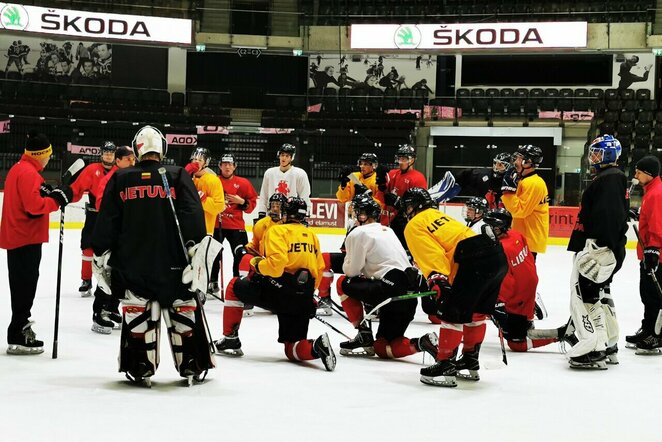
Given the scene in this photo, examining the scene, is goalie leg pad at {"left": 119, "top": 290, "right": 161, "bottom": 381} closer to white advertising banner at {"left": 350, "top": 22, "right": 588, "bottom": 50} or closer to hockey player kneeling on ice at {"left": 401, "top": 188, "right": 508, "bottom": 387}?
hockey player kneeling on ice at {"left": 401, "top": 188, "right": 508, "bottom": 387}

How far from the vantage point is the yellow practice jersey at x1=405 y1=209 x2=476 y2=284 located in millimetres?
5449

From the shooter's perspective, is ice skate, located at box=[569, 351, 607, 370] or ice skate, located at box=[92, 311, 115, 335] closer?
ice skate, located at box=[569, 351, 607, 370]

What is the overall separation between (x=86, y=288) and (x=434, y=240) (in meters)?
4.87

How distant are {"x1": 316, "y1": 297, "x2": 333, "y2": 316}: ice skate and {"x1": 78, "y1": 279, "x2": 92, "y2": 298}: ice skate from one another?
2.40m

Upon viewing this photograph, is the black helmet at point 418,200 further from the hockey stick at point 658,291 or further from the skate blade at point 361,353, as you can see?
the hockey stick at point 658,291

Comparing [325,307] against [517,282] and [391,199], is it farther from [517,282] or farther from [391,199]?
[517,282]

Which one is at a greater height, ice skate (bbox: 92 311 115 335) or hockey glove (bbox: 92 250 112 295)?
hockey glove (bbox: 92 250 112 295)

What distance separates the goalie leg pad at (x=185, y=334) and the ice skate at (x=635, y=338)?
363 centimetres

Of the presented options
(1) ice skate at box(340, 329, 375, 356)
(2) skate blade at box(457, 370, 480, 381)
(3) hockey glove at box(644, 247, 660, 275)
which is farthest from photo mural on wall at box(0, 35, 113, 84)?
(2) skate blade at box(457, 370, 480, 381)

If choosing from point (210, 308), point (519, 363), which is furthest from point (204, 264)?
point (210, 308)

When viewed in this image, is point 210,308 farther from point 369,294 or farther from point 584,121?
point 584,121

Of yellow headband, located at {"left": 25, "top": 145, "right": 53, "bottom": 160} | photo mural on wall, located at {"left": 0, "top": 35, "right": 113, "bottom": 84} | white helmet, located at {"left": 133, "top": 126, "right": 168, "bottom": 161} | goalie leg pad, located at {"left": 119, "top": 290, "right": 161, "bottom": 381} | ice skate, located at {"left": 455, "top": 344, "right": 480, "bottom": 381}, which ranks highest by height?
photo mural on wall, located at {"left": 0, "top": 35, "right": 113, "bottom": 84}

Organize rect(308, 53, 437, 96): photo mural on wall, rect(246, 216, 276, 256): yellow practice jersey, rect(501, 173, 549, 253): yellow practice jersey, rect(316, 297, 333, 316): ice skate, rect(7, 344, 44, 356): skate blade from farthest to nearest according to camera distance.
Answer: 1. rect(308, 53, 437, 96): photo mural on wall
2. rect(316, 297, 333, 316): ice skate
3. rect(501, 173, 549, 253): yellow practice jersey
4. rect(246, 216, 276, 256): yellow practice jersey
5. rect(7, 344, 44, 356): skate blade

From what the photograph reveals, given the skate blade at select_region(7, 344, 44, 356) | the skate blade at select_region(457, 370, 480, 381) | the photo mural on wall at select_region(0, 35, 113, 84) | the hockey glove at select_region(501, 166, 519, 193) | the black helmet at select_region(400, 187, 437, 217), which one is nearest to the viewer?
the black helmet at select_region(400, 187, 437, 217)
